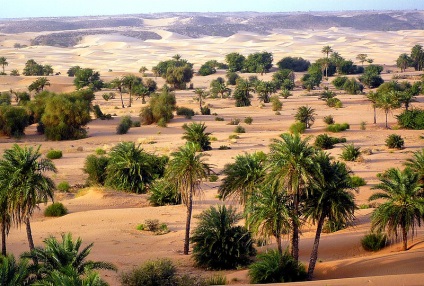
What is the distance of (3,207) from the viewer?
1627cm

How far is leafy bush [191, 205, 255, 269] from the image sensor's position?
17750 millimetres

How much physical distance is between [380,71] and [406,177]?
250ft

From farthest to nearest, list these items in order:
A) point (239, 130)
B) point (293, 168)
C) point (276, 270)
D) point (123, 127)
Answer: point (123, 127), point (239, 130), point (276, 270), point (293, 168)

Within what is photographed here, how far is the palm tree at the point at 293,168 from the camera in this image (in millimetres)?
14891

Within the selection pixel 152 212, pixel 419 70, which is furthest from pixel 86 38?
pixel 152 212

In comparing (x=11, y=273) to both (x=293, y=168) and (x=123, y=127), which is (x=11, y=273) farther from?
(x=123, y=127)

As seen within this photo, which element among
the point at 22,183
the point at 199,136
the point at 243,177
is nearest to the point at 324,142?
the point at 199,136

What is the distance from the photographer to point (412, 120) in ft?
151

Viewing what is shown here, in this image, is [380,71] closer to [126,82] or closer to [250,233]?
[126,82]

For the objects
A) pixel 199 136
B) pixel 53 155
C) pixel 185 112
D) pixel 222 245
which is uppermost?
pixel 222 245

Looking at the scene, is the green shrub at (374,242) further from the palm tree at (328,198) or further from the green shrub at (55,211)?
the green shrub at (55,211)

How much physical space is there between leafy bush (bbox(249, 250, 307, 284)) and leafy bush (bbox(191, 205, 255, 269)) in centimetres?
199

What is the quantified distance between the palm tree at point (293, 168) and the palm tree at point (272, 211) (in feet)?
0.77

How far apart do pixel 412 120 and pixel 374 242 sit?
96.5 feet
